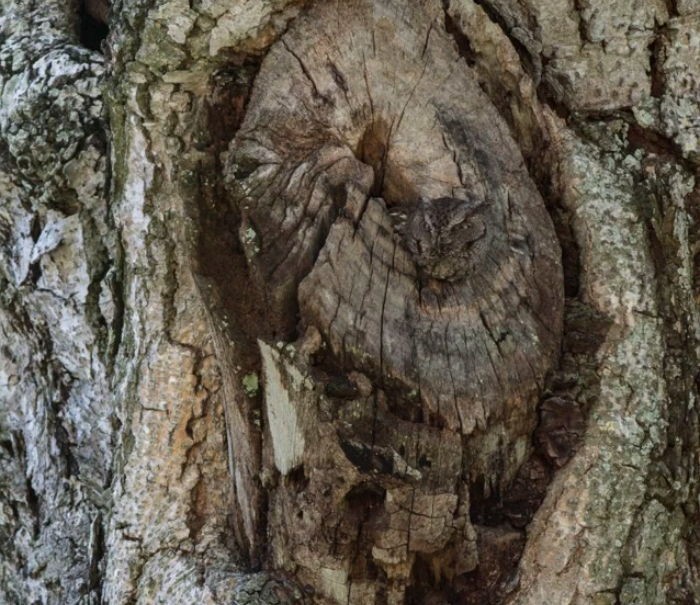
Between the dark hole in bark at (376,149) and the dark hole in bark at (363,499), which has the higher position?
the dark hole in bark at (376,149)

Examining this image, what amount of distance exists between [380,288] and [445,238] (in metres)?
0.17

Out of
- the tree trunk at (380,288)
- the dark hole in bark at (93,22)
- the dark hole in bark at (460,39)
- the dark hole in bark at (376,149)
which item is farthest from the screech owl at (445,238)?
the dark hole in bark at (93,22)

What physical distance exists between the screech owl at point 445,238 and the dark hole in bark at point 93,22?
118 centimetres

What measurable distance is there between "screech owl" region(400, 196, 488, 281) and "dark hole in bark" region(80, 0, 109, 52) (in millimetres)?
1184

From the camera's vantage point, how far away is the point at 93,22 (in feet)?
9.08

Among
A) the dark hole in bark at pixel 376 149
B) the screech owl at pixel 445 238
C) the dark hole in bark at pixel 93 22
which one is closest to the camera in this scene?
the screech owl at pixel 445 238

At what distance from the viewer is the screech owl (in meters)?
2.05

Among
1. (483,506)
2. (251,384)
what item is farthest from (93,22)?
(483,506)

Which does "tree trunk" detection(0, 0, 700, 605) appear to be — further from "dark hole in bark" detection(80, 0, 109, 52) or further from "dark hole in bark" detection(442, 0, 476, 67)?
"dark hole in bark" detection(80, 0, 109, 52)

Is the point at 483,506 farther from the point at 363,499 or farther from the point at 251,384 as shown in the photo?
the point at 251,384

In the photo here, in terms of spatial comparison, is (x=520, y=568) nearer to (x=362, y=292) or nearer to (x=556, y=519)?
(x=556, y=519)

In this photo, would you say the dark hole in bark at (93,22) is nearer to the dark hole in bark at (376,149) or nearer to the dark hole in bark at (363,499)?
the dark hole in bark at (376,149)

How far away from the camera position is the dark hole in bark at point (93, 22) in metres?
2.74

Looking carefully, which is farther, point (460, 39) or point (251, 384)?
point (460, 39)
